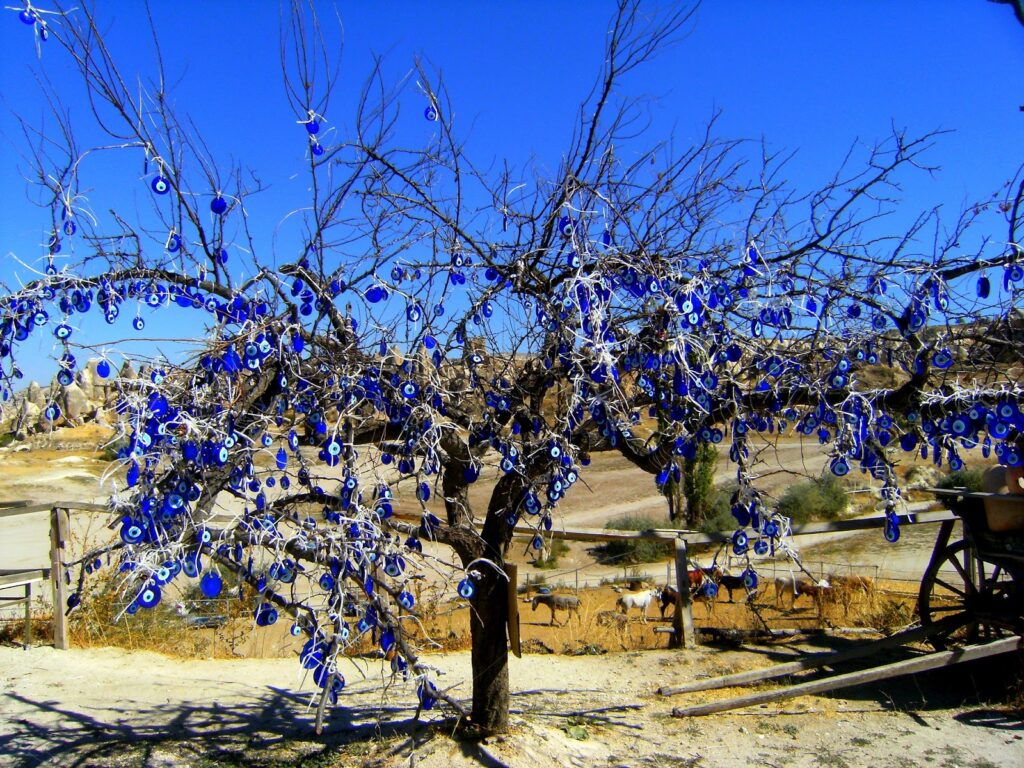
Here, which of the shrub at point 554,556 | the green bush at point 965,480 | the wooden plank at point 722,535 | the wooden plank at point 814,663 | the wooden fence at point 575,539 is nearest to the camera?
the wooden plank at point 814,663

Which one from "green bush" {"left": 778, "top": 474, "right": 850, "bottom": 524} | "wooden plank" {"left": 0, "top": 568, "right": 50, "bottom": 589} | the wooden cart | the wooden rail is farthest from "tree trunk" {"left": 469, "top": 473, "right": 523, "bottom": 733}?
"green bush" {"left": 778, "top": 474, "right": 850, "bottom": 524}

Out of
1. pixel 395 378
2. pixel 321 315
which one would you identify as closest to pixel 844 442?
pixel 395 378

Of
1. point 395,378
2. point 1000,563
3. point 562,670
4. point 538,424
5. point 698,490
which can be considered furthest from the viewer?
point 698,490

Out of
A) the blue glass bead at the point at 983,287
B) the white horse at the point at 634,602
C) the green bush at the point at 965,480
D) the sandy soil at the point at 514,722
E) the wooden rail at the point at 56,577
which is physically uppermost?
the blue glass bead at the point at 983,287

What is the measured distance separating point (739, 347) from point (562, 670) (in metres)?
4.01

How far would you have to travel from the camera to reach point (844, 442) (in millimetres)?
4688

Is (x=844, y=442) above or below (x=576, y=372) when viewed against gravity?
below

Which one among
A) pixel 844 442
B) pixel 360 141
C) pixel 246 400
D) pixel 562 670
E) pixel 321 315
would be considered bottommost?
pixel 562 670

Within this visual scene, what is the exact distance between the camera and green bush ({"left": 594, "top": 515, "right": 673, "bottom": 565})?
19484 mm

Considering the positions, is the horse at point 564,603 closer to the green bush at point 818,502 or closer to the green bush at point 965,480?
the green bush at point 818,502

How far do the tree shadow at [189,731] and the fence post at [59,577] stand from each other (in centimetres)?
128

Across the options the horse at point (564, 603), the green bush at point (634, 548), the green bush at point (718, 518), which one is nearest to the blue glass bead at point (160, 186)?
the horse at point (564, 603)

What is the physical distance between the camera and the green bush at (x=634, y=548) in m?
19.5

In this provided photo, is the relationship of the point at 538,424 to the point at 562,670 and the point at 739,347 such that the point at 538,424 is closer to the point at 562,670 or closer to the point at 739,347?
the point at 739,347
